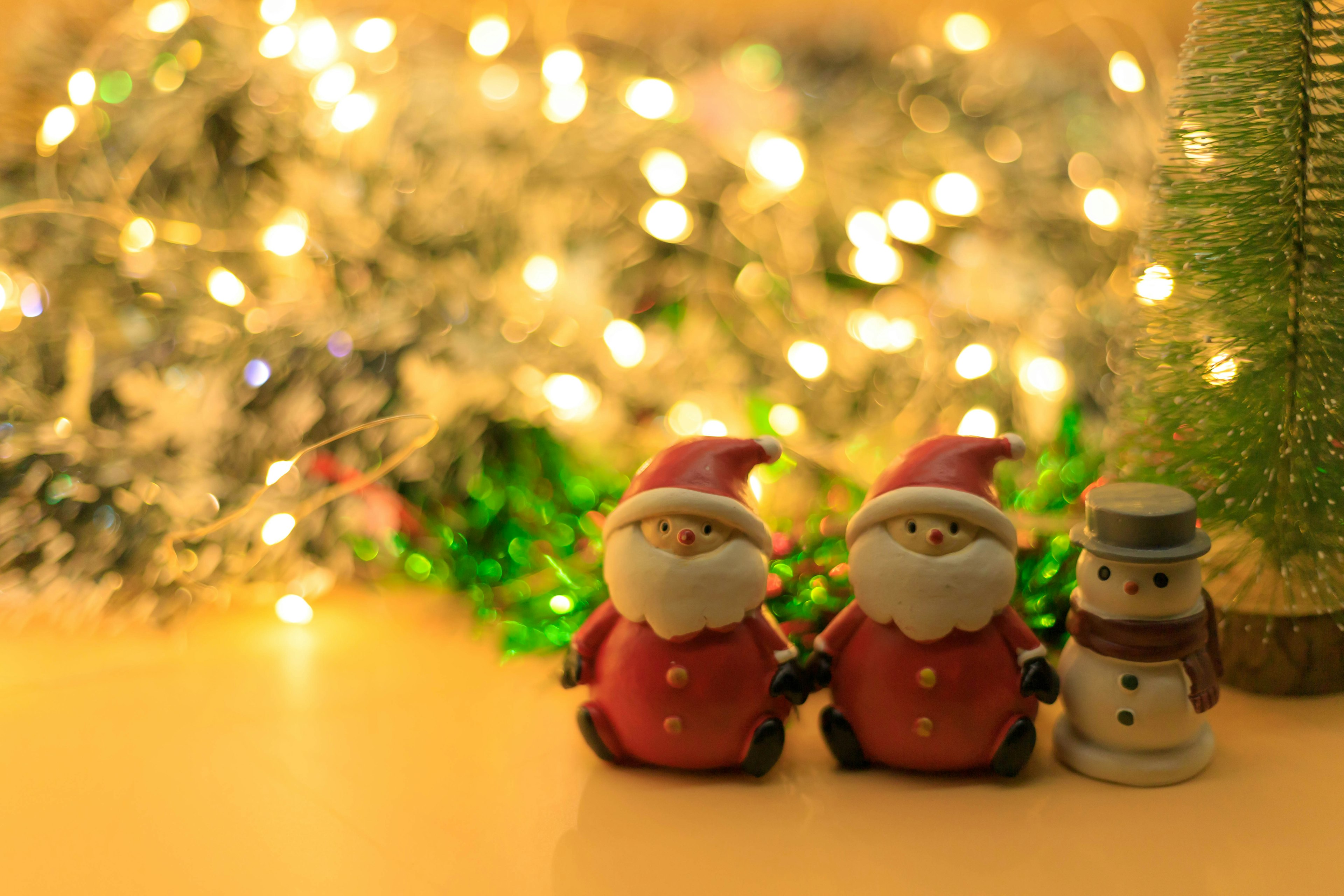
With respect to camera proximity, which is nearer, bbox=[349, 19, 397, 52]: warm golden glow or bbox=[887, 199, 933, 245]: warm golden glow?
bbox=[349, 19, 397, 52]: warm golden glow

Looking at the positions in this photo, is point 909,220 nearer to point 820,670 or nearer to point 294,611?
point 820,670

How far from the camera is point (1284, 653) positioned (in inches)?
36.4

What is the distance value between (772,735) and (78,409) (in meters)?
0.80

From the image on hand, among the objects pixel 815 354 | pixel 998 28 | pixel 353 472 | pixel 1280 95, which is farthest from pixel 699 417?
pixel 998 28

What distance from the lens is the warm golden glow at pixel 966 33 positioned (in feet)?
5.42

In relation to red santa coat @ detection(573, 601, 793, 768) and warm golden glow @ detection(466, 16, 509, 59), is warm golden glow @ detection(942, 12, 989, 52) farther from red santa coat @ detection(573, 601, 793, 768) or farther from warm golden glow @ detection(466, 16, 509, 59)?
red santa coat @ detection(573, 601, 793, 768)

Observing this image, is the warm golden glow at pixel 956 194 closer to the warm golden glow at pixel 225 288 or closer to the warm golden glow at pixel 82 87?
the warm golden glow at pixel 225 288

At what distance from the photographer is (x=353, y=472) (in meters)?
1.20

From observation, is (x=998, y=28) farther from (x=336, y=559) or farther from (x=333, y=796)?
(x=333, y=796)

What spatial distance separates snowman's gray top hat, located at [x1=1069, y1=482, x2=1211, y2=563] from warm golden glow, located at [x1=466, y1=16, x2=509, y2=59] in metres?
0.94

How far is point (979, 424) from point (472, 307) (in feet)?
1.95

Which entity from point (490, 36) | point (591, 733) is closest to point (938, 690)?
point (591, 733)

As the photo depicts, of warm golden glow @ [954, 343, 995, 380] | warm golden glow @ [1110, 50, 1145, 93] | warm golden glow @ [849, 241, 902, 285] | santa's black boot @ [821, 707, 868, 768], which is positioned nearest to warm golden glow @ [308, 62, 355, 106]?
warm golden glow @ [849, 241, 902, 285]

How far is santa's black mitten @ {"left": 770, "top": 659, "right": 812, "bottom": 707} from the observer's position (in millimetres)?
807
